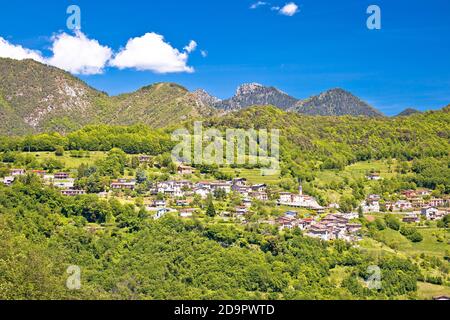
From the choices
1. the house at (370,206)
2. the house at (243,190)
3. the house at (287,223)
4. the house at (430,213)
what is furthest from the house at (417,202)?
the house at (287,223)

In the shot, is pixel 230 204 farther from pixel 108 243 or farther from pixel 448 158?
pixel 448 158

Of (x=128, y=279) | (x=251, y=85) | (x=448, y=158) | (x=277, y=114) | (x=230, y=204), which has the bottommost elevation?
(x=128, y=279)

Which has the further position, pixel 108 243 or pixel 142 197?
pixel 142 197

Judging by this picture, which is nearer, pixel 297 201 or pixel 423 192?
pixel 297 201

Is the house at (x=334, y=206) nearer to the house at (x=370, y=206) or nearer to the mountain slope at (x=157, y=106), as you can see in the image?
the house at (x=370, y=206)

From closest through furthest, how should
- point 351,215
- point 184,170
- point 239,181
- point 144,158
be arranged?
point 351,215
point 239,181
point 184,170
point 144,158

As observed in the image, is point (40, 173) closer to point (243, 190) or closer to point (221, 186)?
point (221, 186)

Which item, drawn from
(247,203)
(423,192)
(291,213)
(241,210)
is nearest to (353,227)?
(291,213)

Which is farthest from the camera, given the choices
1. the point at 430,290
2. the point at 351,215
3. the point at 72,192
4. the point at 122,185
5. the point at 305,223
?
the point at 351,215
